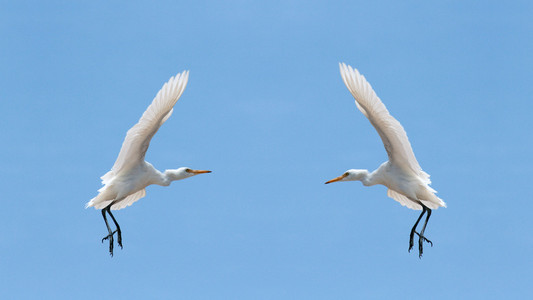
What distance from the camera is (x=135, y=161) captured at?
2259 centimetres

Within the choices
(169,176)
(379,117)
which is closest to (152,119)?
(169,176)

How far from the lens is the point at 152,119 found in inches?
858

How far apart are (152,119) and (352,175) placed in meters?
5.23

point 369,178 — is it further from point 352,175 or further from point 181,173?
point 181,173

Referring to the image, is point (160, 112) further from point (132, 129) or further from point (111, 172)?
point (111, 172)

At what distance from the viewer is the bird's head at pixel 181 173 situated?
23.6m

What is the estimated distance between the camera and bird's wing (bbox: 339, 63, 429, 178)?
21.2 meters

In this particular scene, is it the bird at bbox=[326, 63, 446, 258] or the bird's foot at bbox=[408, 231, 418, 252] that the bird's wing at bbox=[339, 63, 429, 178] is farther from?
the bird's foot at bbox=[408, 231, 418, 252]

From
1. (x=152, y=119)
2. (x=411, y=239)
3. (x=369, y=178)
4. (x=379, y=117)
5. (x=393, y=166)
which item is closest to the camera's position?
(x=379, y=117)

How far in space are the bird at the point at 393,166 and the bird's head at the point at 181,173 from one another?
329cm

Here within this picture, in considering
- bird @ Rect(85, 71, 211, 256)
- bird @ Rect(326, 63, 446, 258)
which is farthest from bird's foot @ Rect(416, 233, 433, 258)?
bird @ Rect(85, 71, 211, 256)

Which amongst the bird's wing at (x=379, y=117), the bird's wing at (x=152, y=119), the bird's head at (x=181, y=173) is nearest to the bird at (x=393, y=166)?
the bird's wing at (x=379, y=117)

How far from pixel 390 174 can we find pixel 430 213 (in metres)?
1.44

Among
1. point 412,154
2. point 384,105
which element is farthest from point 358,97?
point 412,154
